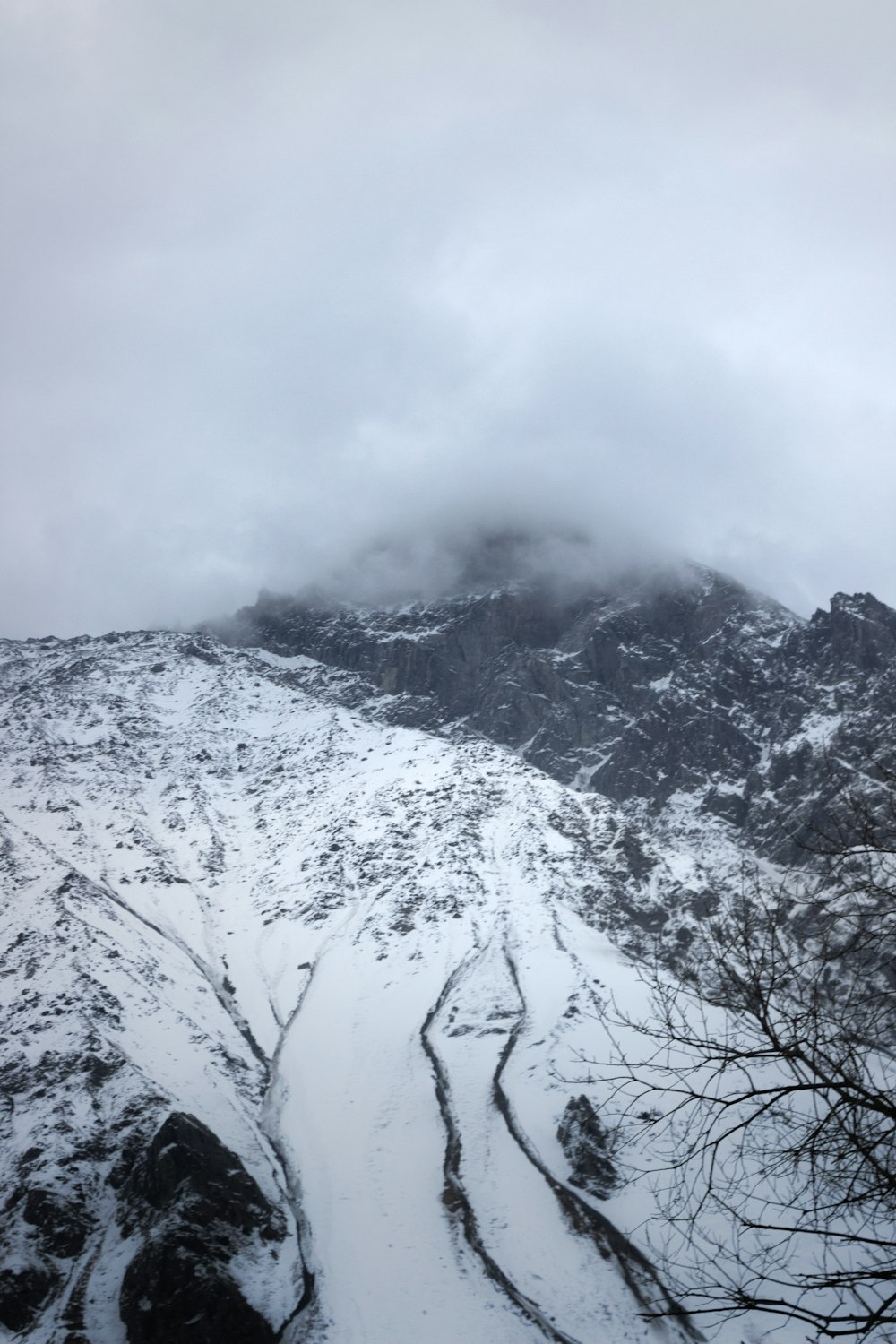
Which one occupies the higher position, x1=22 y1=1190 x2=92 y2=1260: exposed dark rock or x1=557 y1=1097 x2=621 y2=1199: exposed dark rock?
x1=557 y1=1097 x2=621 y2=1199: exposed dark rock

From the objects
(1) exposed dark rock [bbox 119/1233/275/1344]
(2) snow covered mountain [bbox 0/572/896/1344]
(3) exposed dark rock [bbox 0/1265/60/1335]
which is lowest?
(3) exposed dark rock [bbox 0/1265/60/1335]

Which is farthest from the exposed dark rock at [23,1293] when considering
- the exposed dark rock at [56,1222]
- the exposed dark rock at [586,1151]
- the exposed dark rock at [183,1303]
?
the exposed dark rock at [586,1151]

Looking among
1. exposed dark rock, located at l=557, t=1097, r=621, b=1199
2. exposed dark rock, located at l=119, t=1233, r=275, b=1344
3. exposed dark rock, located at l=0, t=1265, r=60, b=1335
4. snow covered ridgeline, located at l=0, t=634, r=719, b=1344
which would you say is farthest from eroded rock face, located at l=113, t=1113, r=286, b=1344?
exposed dark rock, located at l=557, t=1097, r=621, b=1199

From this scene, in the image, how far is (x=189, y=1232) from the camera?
74.3m

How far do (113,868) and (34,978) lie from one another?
49.2 meters

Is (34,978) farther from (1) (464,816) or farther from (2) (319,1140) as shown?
(1) (464,816)

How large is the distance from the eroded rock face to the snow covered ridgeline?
20cm

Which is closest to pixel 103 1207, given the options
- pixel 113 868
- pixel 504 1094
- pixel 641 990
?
pixel 504 1094

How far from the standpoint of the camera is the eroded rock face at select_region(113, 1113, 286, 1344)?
221 ft

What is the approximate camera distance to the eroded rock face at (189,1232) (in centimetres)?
6738

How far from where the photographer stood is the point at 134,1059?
339 feet

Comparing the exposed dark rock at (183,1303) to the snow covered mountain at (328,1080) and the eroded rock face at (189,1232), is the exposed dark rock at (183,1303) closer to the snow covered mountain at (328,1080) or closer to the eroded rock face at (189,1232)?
the eroded rock face at (189,1232)

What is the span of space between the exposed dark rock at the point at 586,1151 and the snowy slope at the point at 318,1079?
124 centimetres

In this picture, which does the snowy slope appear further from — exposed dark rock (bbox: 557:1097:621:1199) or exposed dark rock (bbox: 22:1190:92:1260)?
exposed dark rock (bbox: 557:1097:621:1199)
